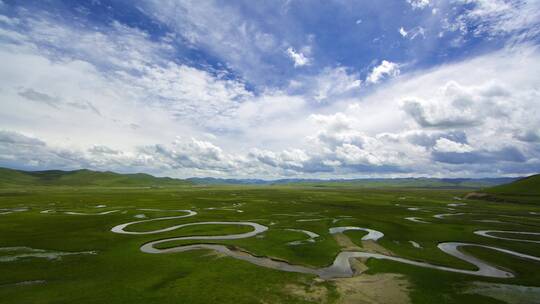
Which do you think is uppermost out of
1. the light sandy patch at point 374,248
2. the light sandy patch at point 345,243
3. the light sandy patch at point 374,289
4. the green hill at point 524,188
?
the green hill at point 524,188

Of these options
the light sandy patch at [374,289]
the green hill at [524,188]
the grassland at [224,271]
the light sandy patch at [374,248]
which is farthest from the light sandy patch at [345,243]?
the green hill at [524,188]

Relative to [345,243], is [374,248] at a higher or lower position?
lower

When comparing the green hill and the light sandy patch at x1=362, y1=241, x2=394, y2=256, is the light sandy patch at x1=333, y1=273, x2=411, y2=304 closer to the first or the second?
the light sandy patch at x1=362, y1=241, x2=394, y2=256

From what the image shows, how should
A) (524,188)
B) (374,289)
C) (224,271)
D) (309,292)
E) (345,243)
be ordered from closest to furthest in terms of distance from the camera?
(309,292) < (374,289) < (224,271) < (345,243) < (524,188)

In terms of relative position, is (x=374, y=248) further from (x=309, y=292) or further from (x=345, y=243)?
(x=309, y=292)

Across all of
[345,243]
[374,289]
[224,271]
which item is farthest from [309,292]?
[345,243]

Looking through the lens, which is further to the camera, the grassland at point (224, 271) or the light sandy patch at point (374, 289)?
the grassland at point (224, 271)

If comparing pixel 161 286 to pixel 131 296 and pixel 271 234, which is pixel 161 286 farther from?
pixel 271 234

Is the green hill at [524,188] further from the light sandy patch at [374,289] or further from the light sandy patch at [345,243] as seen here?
the light sandy patch at [374,289]

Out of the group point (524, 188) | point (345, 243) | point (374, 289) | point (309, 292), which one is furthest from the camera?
point (524, 188)

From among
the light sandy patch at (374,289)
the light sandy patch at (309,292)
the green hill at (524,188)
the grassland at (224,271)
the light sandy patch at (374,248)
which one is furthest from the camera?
the green hill at (524,188)
